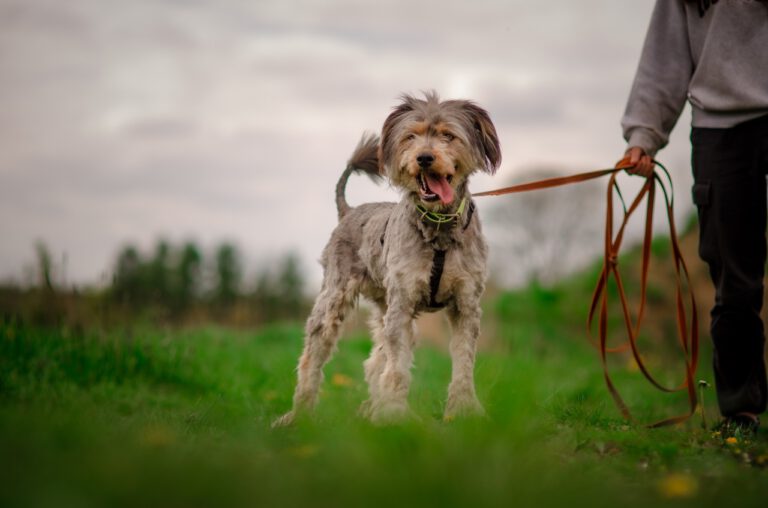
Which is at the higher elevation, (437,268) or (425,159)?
(425,159)

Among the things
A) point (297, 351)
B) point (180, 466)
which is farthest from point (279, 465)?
point (297, 351)

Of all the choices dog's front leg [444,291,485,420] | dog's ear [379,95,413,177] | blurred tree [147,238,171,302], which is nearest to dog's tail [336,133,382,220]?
dog's ear [379,95,413,177]

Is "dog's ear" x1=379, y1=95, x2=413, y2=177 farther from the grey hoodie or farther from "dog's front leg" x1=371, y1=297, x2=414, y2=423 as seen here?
the grey hoodie

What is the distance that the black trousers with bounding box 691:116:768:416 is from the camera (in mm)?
4609

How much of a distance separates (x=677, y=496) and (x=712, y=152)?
283 centimetres

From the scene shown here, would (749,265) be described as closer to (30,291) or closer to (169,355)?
(169,355)

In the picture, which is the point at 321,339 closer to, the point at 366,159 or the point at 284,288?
the point at 366,159

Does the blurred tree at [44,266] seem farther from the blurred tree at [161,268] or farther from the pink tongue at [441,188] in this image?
the blurred tree at [161,268]

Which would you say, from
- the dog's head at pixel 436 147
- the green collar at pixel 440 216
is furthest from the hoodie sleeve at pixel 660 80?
the green collar at pixel 440 216

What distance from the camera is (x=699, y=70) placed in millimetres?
4777

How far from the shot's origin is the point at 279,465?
2.89 meters

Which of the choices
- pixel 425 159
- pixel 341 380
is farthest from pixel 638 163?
pixel 341 380

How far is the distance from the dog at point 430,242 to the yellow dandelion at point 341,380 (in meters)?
2.54

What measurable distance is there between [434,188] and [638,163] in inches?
58.2
